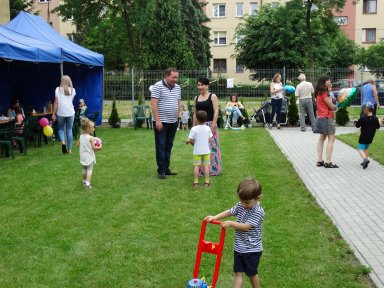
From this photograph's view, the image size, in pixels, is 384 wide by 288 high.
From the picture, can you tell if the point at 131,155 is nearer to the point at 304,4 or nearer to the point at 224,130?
the point at 224,130

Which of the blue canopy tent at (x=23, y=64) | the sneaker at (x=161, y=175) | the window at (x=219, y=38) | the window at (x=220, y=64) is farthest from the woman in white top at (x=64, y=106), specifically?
the window at (x=219, y=38)

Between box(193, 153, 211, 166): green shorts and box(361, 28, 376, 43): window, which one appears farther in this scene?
box(361, 28, 376, 43): window

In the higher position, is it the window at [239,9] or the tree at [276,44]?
the window at [239,9]

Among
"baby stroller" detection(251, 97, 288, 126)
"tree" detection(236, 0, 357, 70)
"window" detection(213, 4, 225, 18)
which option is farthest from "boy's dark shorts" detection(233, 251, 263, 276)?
"window" detection(213, 4, 225, 18)

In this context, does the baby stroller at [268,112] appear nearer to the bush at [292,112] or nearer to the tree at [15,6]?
the bush at [292,112]

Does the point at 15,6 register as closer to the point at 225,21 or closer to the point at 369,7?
the point at 225,21

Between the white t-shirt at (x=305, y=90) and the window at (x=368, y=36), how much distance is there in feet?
119

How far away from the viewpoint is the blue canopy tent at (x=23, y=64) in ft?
36.2

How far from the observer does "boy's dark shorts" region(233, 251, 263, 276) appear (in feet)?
12.2

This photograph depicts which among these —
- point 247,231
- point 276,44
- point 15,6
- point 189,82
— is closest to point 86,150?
point 247,231

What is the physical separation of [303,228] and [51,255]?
9.05 feet

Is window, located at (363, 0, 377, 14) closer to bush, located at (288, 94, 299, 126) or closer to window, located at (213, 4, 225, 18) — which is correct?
window, located at (213, 4, 225, 18)

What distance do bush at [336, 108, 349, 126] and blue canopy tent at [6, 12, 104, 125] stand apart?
8.56 meters

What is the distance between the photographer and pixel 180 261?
15.6 feet
